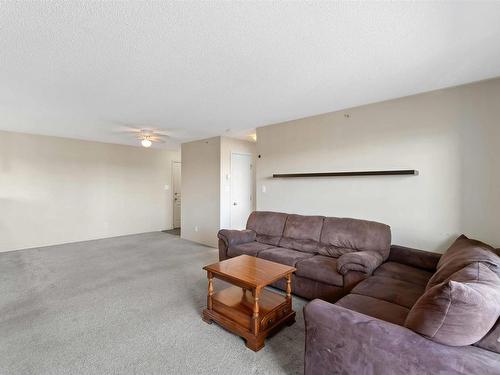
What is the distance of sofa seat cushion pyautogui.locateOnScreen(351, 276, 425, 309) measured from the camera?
6.45 feet

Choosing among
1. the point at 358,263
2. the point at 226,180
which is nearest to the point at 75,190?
the point at 226,180

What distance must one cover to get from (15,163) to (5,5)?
4.82m

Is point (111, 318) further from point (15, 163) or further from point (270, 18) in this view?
point (15, 163)

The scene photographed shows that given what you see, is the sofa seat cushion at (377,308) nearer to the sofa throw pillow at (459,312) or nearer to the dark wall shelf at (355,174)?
the sofa throw pillow at (459,312)

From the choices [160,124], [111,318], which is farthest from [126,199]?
[111,318]

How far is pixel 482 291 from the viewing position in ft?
4.08

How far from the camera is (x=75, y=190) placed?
5.80 metres

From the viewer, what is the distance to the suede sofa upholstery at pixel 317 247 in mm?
2598

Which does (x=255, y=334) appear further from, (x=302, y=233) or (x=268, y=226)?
(x=268, y=226)

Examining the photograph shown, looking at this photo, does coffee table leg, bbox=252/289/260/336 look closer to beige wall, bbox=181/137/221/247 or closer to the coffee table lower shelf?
the coffee table lower shelf

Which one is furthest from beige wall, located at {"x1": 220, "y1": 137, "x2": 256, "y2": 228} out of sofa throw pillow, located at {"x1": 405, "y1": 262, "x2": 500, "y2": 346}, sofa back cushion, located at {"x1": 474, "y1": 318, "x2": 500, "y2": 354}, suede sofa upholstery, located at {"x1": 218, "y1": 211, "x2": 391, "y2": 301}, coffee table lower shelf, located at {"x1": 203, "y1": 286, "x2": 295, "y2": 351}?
sofa back cushion, located at {"x1": 474, "y1": 318, "x2": 500, "y2": 354}

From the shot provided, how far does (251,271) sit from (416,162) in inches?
93.6

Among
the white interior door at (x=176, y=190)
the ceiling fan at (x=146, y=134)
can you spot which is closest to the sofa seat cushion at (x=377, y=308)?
the ceiling fan at (x=146, y=134)

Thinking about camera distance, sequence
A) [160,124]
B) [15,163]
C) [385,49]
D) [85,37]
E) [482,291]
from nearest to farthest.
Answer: [482,291]
[85,37]
[385,49]
[160,124]
[15,163]
